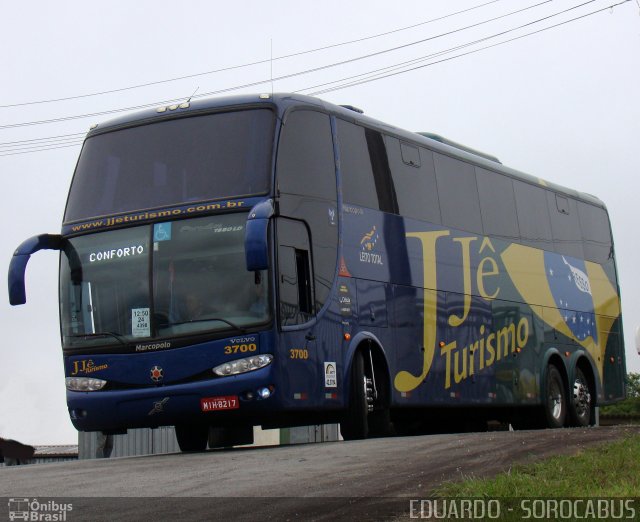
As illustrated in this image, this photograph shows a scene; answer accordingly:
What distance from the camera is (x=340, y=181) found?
1681cm

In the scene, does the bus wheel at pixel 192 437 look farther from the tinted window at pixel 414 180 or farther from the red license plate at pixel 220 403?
the tinted window at pixel 414 180

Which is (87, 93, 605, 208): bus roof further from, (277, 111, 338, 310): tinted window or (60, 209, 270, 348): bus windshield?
(60, 209, 270, 348): bus windshield

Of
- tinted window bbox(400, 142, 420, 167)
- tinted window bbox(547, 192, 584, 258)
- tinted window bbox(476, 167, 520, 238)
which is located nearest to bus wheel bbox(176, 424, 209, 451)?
tinted window bbox(400, 142, 420, 167)

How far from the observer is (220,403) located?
1499cm

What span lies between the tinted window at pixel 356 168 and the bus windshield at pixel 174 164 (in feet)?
5.48

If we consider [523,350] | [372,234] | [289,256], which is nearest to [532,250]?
[523,350]

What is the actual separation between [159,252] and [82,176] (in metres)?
1.69

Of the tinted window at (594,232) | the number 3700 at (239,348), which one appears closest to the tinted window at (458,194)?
the tinted window at (594,232)

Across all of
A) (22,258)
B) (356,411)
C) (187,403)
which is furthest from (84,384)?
(356,411)

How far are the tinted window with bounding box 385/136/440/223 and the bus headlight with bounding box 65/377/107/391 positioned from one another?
5026mm

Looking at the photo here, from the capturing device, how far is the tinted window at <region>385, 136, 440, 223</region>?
61.0 ft

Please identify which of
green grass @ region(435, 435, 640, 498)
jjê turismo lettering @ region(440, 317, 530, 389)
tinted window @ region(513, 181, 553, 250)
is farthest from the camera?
tinted window @ region(513, 181, 553, 250)

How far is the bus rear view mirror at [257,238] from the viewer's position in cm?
1420

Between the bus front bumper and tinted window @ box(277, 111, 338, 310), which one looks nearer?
the bus front bumper
